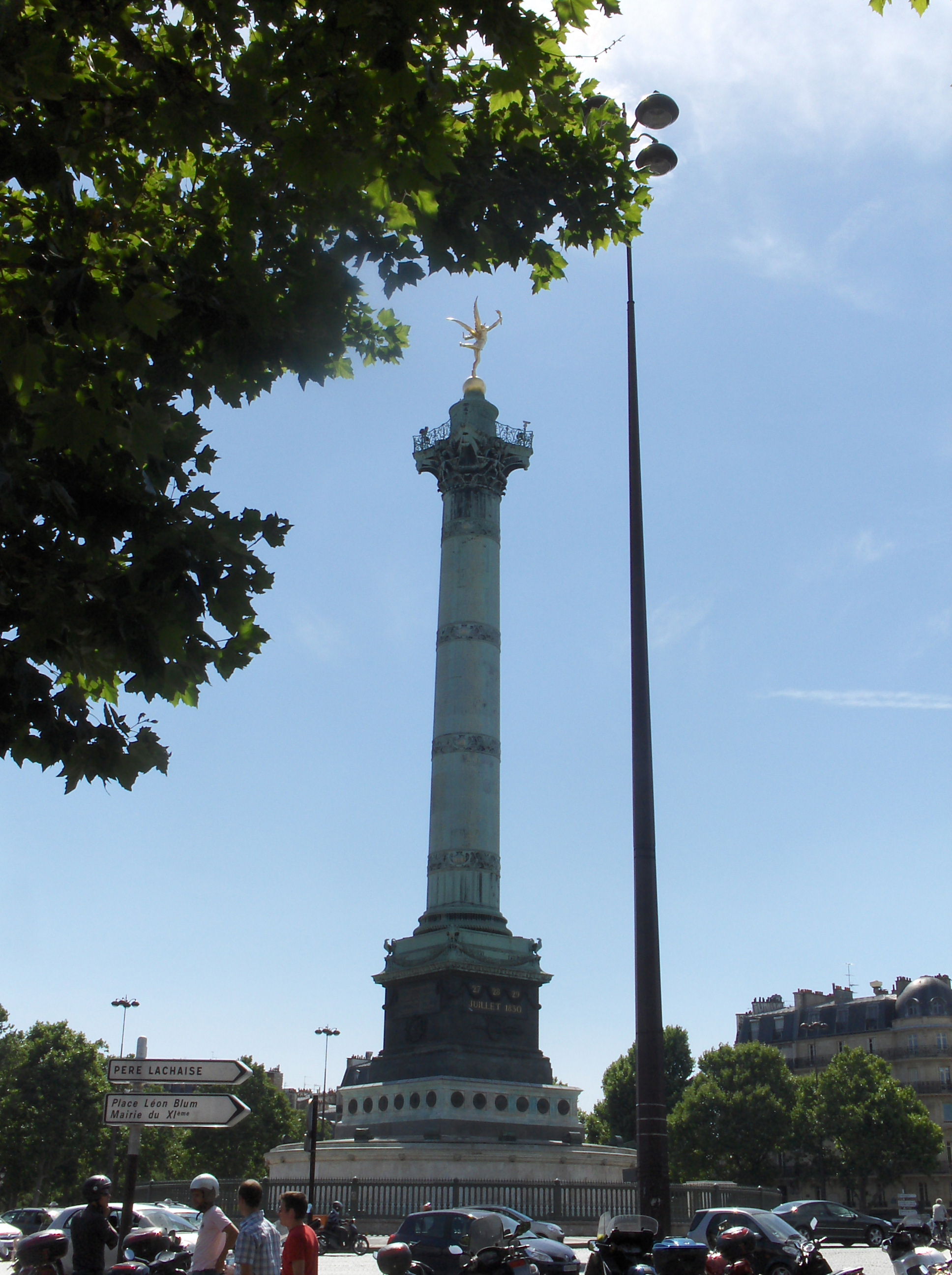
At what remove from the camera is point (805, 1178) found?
225 ft

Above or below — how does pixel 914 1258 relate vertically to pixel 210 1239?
below

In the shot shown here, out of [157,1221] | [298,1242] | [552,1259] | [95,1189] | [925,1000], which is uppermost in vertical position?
[925,1000]

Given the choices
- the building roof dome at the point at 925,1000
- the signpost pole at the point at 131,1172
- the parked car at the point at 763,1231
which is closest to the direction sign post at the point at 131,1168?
the signpost pole at the point at 131,1172

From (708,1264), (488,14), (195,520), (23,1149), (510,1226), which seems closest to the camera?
(488,14)

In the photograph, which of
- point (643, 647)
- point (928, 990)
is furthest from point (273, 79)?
point (928, 990)

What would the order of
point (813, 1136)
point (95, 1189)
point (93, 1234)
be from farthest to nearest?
point (813, 1136)
point (95, 1189)
point (93, 1234)

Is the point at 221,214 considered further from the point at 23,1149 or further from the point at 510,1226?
the point at 23,1149

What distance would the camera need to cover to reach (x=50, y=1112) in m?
60.8

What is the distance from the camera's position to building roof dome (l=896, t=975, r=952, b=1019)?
75.4 metres

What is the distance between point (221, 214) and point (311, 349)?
145 cm

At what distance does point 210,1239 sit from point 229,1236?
14cm

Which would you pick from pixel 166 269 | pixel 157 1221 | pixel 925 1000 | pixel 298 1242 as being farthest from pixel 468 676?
pixel 925 1000

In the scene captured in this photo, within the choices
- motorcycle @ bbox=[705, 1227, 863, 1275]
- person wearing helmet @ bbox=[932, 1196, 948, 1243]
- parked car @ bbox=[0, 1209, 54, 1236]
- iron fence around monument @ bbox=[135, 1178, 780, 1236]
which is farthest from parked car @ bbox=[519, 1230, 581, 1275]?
parked car @ bbox=[0, 1209, 54, 1236]

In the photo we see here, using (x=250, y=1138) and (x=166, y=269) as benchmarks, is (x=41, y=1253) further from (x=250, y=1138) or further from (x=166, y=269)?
(x=250, y=1138)
